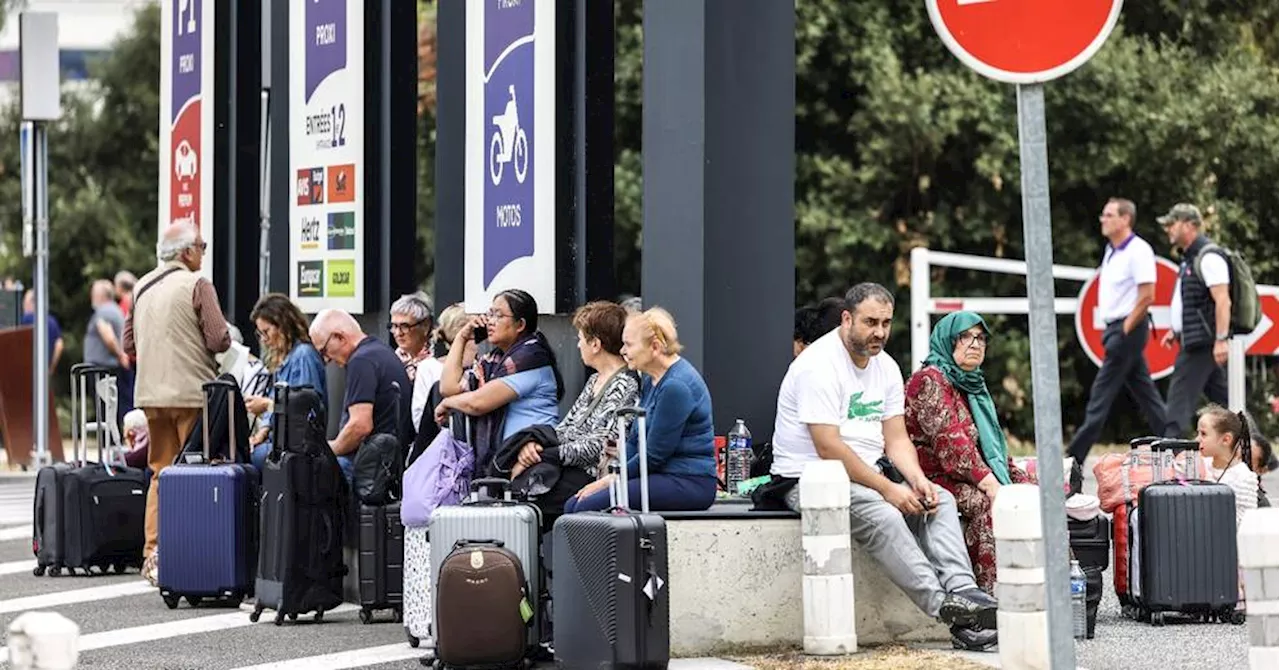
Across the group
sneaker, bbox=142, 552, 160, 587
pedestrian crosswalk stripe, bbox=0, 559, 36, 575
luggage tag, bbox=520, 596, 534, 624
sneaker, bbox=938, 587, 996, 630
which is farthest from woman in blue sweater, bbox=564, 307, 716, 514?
pedestrian crosswalk stripe, bbox=0, 559, 36, 575

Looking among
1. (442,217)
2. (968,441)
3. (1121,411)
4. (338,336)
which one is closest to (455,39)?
(442,217)

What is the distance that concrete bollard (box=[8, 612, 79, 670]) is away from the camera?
6223 millimetres

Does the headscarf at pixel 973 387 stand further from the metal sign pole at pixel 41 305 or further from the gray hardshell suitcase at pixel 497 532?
the metal sign pole at pixel 41 305

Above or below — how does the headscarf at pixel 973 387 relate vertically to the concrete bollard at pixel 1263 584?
above

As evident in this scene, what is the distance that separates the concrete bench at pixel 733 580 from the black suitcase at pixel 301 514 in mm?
2328

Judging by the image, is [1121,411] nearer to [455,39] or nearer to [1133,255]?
[1133,255]

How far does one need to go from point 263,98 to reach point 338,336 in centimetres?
775

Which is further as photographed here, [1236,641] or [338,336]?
[338,336]

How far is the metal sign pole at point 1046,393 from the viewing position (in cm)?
732

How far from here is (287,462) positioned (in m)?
12.5

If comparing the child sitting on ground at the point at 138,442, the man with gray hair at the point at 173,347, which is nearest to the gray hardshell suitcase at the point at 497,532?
the man with gray hair at the point at 173,347

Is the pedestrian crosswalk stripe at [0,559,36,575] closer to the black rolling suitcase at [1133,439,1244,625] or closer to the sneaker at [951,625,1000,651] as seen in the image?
the sneaker at [951,625,1000,651]

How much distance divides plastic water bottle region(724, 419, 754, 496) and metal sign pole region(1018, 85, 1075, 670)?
434 centimetres

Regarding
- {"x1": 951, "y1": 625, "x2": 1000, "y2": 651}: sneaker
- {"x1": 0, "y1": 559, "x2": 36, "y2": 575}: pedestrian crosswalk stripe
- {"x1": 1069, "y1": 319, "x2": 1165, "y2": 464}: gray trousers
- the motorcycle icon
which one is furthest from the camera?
{"x1": 1069, "y1": 319, "x2": 1165, "y2": 464}: gray trousers
